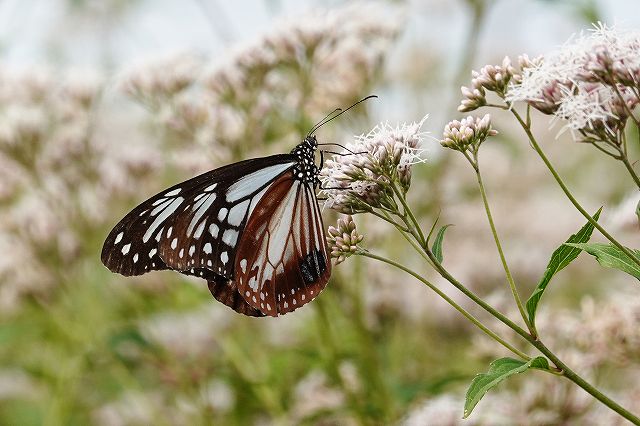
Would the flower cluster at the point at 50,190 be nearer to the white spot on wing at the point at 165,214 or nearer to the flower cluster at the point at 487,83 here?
the white spot on wing at the point at 165,214

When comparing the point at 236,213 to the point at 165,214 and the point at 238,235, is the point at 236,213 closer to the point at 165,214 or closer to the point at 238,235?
the point at 238,235

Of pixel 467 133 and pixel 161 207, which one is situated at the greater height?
pixel 161 207

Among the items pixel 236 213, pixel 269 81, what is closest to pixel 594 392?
pixel 236 213

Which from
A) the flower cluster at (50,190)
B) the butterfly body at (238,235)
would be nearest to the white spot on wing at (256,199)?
the butterfly body at (238,235)

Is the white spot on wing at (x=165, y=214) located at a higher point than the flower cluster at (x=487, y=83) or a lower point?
higher

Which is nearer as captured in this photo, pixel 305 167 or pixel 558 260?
pixel 558 260

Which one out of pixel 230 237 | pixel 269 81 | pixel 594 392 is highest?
pixel 269 81

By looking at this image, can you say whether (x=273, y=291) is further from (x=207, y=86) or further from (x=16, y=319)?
(x=16, y=319)
